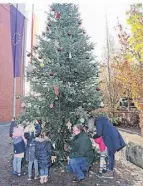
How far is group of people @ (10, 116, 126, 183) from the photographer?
5.69 meters

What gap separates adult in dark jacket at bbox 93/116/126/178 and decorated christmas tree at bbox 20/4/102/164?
0.56m

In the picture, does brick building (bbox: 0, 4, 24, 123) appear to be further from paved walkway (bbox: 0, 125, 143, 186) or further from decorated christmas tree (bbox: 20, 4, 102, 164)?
paved walkway (bbox: 0, 125, 143, 186)

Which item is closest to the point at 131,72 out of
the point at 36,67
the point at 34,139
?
the point at 36,67

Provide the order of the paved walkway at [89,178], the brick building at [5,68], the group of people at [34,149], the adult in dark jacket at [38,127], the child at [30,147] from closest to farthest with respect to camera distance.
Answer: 1. the paved walkway at [89,178]
2. the group of people at [34,149]
3. the child at [30,147]
4. the adult in dark jacket at [38,127]
5. the brick building at [5,68]

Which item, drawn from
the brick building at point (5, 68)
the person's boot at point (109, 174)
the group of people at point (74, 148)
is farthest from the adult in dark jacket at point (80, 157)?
the brick building at point (5, 68)

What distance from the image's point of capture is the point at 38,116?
22.9 ft

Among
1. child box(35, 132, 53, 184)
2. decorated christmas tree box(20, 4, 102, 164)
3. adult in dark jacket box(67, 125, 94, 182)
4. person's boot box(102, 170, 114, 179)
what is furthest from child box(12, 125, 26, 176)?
person's boot box(102, 170, 114, 179)

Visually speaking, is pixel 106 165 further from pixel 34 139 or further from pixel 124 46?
pixel 124 46

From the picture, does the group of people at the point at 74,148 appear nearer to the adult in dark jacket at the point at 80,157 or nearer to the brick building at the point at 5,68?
the adult in dark jacket at the point at 80,157

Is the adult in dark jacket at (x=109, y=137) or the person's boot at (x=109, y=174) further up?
the adult in dark jacket at (x=109, y=137)

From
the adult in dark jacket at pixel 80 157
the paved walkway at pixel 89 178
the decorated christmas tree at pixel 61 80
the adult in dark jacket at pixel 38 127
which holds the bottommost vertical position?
the paved walkway at pixel 89 178

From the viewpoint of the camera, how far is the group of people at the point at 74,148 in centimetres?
569

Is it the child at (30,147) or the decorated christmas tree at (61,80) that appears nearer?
the child at (30,147)

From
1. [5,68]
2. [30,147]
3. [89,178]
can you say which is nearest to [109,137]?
[89,178]
